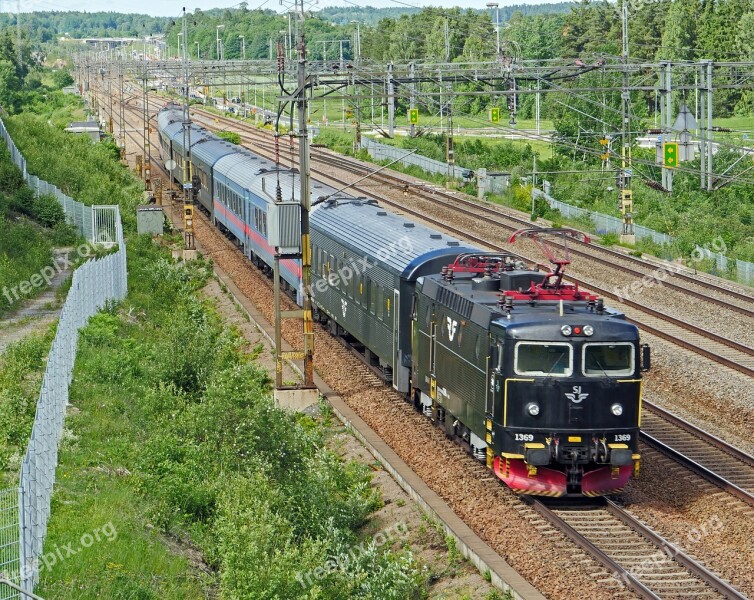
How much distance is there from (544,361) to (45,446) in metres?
6.82

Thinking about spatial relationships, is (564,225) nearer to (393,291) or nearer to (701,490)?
(393,291)

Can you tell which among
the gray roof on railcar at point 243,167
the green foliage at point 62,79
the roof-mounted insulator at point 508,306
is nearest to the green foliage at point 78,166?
the gray roof on railcar at point 243,167

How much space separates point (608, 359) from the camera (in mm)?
16281

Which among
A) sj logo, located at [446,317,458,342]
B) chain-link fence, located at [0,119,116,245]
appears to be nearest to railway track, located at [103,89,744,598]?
sj logo, located at [446,317,458,342]

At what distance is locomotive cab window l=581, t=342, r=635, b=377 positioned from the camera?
53.1 feet

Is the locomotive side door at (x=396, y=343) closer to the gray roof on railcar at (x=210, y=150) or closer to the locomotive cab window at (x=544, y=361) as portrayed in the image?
the locomotive cab window at (x=544, y=361)

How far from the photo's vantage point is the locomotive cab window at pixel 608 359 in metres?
16.2

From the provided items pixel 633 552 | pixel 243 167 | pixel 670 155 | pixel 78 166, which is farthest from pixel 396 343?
pixel 78 166

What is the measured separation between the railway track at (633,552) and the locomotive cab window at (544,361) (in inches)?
74.2

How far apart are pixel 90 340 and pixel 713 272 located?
21619 millimetres

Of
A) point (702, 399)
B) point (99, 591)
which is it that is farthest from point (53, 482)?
point (702, 399)

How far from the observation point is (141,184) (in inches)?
2410

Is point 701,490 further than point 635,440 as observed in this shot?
Yes

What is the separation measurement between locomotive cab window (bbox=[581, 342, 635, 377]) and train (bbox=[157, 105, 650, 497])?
0.01 meters
